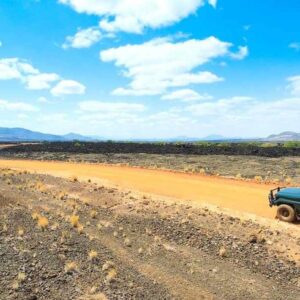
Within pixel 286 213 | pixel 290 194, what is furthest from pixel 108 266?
pixel 290 194

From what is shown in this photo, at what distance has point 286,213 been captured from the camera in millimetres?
18172

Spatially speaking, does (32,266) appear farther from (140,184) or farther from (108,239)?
(140,184)

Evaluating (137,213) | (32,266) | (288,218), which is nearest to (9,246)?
(32,266)

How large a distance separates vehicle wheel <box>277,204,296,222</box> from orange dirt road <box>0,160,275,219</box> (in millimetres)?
904

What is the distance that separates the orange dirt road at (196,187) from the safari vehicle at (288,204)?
98 centimetres

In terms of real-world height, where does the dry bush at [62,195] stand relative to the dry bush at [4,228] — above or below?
above

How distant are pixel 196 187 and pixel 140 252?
450 inches

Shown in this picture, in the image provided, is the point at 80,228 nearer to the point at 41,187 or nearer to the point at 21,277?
the point at 21,277

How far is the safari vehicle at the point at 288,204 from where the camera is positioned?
703 inches

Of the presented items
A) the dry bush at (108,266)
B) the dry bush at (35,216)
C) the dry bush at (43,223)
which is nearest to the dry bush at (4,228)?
the dry bush at (43,223)

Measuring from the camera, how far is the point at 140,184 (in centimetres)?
2775

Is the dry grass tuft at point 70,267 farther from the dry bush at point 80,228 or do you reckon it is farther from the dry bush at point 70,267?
the dry bush at point 80,228

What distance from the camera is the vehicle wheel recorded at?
58.7 feet

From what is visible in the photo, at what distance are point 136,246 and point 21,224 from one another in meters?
5.02
